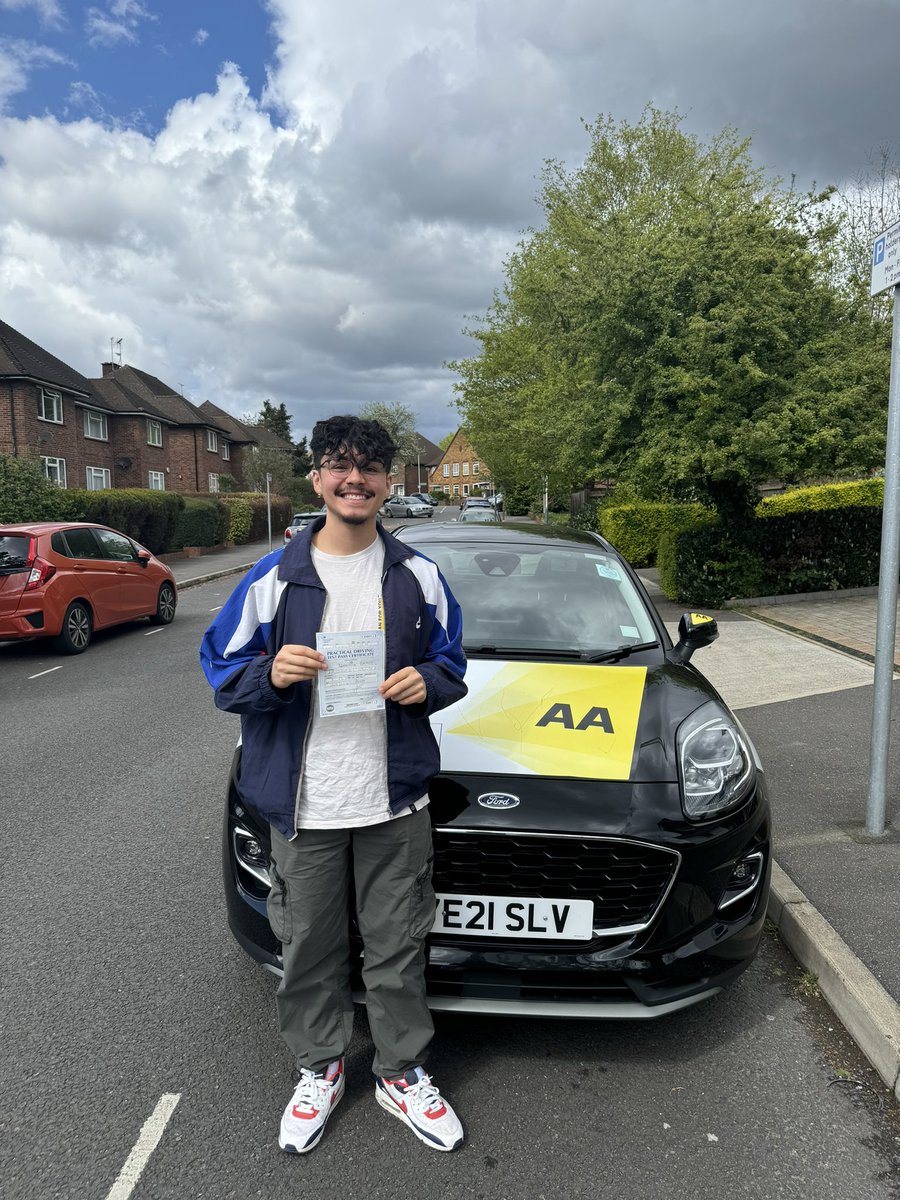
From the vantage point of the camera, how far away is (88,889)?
379 centimetres

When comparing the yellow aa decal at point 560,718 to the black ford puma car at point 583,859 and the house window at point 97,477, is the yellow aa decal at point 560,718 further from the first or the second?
the house window at point 97,477

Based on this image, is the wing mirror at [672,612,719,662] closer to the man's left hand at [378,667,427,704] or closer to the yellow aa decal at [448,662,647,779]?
the yellow aa decal at [448,662,647,779]

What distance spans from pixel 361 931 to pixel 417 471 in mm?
116208

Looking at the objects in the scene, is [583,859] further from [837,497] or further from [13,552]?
[837,497]

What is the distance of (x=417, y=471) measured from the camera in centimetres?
11688

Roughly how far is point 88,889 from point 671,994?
2673 mm

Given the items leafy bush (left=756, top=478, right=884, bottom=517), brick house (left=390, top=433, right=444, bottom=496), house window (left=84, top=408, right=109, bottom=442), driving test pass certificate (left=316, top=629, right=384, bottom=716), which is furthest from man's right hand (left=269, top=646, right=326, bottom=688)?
brick house (left=390, top=433, right=444, bottom=496)

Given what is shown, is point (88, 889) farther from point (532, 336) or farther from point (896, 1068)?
point (532, 336)

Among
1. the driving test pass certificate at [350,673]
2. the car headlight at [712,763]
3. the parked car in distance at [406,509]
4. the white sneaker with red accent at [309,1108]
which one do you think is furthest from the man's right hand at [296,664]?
the parked car in distance at [406,509]

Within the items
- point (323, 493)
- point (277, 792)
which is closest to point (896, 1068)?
point (277, 792)

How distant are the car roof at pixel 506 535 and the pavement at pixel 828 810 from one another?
1774mm

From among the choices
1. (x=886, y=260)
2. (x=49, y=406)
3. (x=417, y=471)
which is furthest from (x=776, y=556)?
(x=417, y=471)

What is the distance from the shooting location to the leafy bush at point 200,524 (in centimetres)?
2678

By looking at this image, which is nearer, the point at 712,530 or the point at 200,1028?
the point at 200,1028
